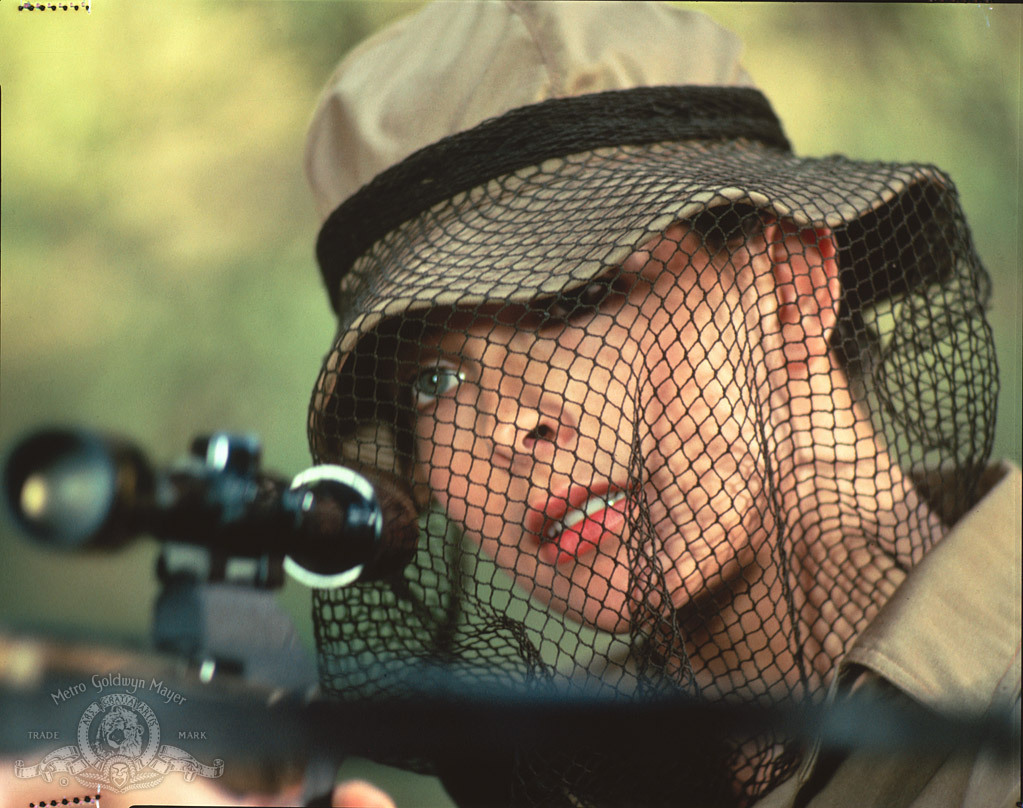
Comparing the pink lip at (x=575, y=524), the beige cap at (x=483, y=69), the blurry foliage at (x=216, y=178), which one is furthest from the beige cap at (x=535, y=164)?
the blurry foliage at (x=216, y=178)

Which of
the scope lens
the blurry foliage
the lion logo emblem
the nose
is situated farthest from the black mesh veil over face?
the blurry foliage

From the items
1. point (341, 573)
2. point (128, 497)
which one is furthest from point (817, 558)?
point (128, 497)

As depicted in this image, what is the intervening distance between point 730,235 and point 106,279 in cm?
125

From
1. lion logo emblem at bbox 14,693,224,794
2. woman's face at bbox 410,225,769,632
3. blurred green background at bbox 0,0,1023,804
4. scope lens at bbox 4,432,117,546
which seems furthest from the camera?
blurred green background at bbox 0,0,1023,804

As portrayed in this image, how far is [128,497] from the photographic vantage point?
385mm

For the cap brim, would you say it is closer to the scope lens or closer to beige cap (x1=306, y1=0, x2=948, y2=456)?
beige cap (x1=306, y1=0, x2=948, y2=456)

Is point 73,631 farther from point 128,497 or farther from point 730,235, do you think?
point 730,235

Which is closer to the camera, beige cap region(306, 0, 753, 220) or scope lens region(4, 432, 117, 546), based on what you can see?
scope lens region(4, 432, 117, 546)

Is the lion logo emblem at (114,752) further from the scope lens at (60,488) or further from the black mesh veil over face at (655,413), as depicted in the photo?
the scope lens at (60,488)

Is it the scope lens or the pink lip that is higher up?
the scope lens

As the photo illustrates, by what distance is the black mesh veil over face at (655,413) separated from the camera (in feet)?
2.92

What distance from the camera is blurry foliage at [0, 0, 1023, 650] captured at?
5.42 ft

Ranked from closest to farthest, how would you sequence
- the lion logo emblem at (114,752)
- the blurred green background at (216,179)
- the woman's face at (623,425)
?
the lion logo emblem at (114,752), the woman's face at (623,425), the blurred green background at (216,179)

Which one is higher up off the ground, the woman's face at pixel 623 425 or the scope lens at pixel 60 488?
the scope lens at pixel 60 488
